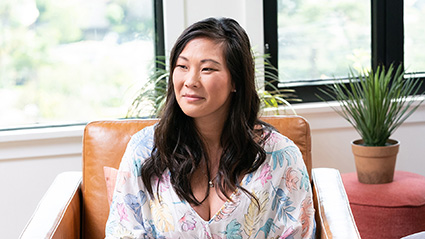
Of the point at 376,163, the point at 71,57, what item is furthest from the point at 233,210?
the point at 71,57

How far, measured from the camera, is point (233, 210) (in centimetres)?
185

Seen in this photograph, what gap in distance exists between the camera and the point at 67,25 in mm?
3150

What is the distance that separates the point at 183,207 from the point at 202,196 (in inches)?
3.0

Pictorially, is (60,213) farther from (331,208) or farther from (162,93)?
(162,93)

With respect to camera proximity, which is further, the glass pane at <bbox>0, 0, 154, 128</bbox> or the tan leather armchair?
the glass pane at <bbox>0, 0, 154, 128</bbox>

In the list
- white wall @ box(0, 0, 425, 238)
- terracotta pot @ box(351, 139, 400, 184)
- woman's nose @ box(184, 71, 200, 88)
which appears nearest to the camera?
woman's nose @ box(184, 71, 200, 88)

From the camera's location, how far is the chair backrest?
7.38 feet

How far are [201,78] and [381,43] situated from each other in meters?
1.97

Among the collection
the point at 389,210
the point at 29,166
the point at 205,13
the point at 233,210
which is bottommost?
the point at 389,210

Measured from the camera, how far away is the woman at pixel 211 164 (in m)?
1.85

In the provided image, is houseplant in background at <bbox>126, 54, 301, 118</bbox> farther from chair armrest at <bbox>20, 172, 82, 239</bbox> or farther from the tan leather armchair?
chair armrest at <bbox>20, 172, 82, 239</bbox>

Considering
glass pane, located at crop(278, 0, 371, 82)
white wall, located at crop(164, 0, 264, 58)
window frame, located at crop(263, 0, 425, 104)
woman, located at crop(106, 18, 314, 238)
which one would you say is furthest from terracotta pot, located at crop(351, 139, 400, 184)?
woman, located at crop(106, 18, 314, 238)

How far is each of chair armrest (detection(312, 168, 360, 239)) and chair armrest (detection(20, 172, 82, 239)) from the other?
796 millimetres

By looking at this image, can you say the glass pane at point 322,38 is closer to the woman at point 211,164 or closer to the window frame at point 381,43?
the window frame at point 381,43
